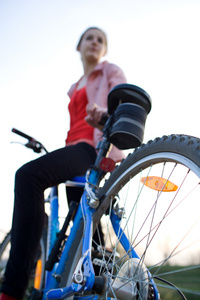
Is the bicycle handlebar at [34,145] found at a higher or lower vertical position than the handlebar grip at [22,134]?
lower

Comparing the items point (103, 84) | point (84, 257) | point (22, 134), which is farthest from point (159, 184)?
point (22, 134)

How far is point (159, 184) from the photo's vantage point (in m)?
1.03

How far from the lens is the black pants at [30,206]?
4.52 ft

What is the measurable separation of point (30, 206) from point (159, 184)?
75 centimetres

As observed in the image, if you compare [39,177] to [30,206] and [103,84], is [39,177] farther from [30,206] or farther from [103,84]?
[103,84]

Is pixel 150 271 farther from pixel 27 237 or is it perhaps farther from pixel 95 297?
pixel 27 237

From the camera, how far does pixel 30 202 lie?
146 cm

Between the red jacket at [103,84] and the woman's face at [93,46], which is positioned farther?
the woman's face at [93,46]

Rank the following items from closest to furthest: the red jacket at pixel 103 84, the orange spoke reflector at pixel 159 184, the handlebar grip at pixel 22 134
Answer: the orange spoke reflector at pixel 159 184 < the red jacket at pixel 103 84 < the handlebar grip at pixel 22 134

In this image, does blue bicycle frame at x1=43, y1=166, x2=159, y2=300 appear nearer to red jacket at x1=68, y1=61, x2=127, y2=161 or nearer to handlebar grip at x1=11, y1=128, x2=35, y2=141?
red jacket at x1=68, y1=61, x2=127, y2=161

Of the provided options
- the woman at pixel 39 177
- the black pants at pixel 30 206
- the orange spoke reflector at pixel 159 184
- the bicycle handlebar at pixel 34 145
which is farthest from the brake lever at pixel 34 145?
the orange spoke reflector at pixel 159 184

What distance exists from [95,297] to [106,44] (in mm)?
2084

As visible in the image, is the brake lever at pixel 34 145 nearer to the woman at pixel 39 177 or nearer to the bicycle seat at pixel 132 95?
the woman at pixel 39 177

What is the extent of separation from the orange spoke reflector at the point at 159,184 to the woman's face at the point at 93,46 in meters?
1.52
